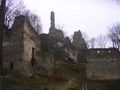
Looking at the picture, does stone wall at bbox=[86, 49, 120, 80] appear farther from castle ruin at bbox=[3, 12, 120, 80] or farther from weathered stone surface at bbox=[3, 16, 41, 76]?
weathered stone surface at bbox=[3, 16, 41, 76]

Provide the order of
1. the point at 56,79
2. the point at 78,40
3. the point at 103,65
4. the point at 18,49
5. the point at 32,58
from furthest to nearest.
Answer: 1. the point at 78,40
2. the point at 32,58
3. the point at 103,65
4. the point at 56,79
5. the point at 18,49

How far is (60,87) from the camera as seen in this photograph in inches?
1187

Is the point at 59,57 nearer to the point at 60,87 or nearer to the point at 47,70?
the point at 47,70

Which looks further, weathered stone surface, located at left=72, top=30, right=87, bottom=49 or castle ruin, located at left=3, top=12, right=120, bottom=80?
weathered stone surface, located at left=72, top=30, right=87, bottom=49

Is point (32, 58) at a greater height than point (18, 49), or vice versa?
point (18, 49)

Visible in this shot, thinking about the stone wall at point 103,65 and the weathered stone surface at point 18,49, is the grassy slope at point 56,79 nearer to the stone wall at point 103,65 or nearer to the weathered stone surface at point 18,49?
the weathered stone surface at point 18,49

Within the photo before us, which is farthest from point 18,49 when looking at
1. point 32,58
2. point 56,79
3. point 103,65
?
point 103,65

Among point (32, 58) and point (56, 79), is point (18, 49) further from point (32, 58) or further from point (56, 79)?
point (56, 79)

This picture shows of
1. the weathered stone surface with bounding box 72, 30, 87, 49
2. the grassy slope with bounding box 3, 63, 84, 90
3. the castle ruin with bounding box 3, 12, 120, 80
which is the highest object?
the weathered stone surface with bounding box 72, 30, 87, 49

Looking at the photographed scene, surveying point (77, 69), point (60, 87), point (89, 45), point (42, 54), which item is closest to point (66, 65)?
point (77, 69)

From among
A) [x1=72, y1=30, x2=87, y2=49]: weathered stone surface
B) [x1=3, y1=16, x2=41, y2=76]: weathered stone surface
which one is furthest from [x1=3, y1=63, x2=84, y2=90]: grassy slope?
[x1=72, y1=30, x2=87, y2=49]: weathered stone surface

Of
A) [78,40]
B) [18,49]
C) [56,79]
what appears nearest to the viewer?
[18,49]

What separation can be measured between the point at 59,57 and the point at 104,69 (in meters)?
10.8

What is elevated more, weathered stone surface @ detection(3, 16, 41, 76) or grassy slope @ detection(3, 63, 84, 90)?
weathered stone surface @ detection(3, 16, 41, 76)
